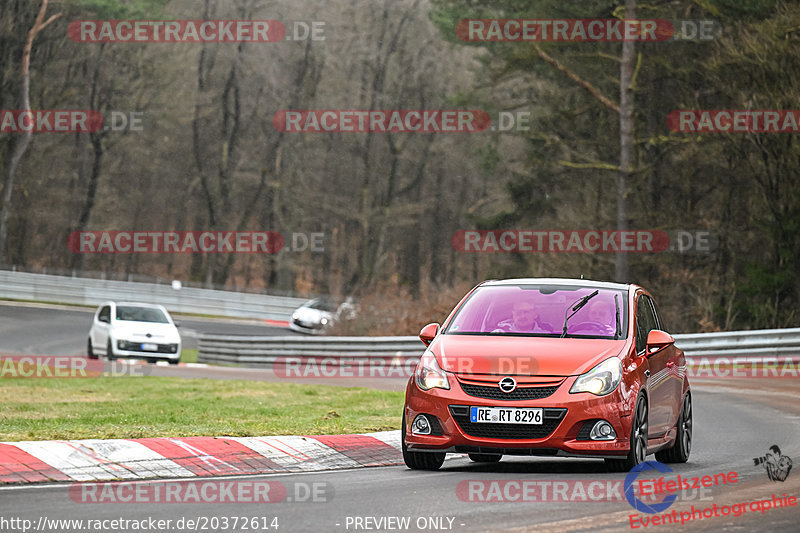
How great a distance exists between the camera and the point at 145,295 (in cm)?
5459

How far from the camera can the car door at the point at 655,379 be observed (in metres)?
10.6

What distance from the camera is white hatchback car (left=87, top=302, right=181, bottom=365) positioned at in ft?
102

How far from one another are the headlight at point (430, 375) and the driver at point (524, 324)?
838 millimetres

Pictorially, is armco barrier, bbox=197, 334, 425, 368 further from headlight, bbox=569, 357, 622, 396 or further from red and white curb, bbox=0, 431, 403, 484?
headlight, bbox=569, 357, 622, 396

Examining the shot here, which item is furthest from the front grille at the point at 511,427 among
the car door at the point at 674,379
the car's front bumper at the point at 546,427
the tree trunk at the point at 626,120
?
the tree trunk at the point at 626,120

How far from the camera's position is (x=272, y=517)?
301 inches

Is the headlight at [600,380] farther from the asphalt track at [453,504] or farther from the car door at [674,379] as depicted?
the car door at [674,379]

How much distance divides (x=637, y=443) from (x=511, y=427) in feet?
3.56
